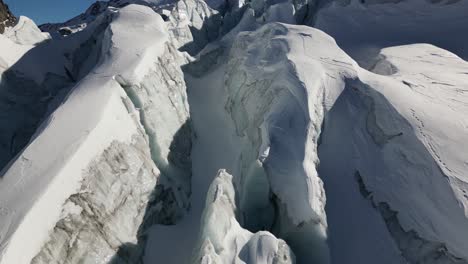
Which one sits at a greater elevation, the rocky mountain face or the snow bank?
the snow bank

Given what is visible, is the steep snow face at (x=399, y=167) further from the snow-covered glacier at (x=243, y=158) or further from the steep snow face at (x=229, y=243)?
the steep snow face at (x=229, y=243)

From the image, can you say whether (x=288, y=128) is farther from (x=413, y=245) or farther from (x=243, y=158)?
(x=413, y=245)

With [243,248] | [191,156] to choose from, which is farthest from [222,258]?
[191,156]

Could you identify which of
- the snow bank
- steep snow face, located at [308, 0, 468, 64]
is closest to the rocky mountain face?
the snow bank

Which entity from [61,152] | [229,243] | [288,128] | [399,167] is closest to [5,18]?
[61,152]

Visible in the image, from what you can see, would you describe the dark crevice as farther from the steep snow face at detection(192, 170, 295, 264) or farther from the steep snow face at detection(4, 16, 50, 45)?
the steep snow face at detection(4, 16, 50, 45)

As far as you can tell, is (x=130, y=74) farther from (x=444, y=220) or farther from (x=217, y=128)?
(x=444, y=220)
